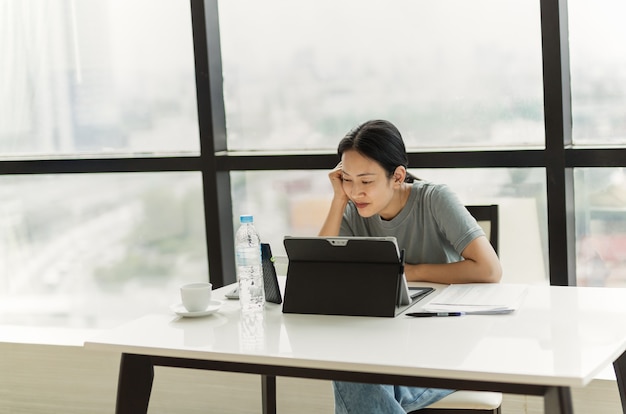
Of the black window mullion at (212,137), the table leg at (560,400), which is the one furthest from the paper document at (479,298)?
the black window mullion at (212,137)

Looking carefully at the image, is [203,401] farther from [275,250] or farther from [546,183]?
[546,183]

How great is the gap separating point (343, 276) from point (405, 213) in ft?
1.87

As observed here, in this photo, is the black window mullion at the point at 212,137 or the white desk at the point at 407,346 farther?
the black window mullion at the point at 212,137

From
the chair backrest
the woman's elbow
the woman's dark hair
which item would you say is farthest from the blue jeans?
the woman's dark hair

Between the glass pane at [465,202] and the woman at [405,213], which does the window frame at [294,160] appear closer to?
the glass pane at [465,202]

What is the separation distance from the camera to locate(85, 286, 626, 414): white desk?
5.12ft

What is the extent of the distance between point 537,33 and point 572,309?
125 cm

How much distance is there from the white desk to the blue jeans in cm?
23

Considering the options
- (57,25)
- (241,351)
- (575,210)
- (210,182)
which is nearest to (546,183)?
(575,210)

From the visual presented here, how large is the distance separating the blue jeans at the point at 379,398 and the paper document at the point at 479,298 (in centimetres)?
22

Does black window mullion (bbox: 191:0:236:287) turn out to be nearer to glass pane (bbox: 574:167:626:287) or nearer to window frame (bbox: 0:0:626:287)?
window frame (bbox: 0:0:626:287)

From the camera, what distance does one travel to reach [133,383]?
1960 millimetres

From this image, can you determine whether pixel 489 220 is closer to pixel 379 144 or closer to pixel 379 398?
pixel 379 144

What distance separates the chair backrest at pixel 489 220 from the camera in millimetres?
2547
